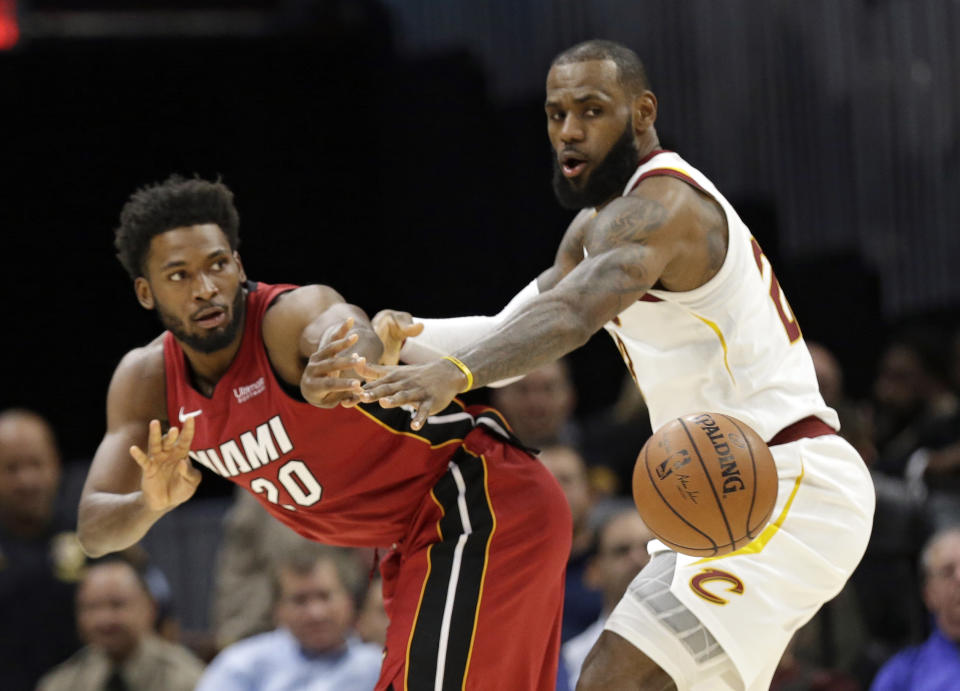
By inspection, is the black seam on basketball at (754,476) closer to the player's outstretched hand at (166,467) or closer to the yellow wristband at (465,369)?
the yellow wristband at (465,369)

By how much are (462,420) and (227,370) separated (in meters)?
0.75

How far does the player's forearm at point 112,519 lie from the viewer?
4.19 metres

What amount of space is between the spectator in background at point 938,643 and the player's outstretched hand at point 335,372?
3.23 metres

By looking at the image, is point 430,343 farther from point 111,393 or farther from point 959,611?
point 959,611

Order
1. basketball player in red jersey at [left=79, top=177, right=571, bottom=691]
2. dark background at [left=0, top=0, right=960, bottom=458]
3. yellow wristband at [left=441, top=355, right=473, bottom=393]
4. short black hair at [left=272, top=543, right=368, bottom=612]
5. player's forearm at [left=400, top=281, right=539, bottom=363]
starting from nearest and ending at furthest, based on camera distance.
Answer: yellow wristband at [left=441, top=355, right=473, bottom=393]
basketball player in red jersey at [left=79, top=177, right=571, bottom=691]
player's forearm at [left=400, top=281, right=539, bottom=363]
short black hair at [left=272, top=543, right=368, bottom=612]
dark background at [left=0, top=0, right=960, bottom=458]

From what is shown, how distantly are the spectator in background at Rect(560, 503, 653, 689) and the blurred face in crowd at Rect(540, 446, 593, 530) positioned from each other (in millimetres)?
279

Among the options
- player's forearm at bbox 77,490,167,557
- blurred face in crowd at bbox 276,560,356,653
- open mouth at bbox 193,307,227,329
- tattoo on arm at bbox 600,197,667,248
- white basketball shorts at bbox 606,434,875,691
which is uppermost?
tattoo on arm at bbox 600,197,667,248

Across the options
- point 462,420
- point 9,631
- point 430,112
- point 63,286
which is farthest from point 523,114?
point 462,420

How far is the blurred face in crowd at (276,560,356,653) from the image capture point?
6168mm

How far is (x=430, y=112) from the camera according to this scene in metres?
10.0

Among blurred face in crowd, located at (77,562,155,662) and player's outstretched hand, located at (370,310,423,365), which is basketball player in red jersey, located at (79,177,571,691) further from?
blurred face in crowd, located at (77,562,155,662)

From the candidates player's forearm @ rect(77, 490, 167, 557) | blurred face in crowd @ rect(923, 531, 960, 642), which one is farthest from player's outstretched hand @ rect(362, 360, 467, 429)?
blurred face in crowd @ rect(923, 531, 960, 642)

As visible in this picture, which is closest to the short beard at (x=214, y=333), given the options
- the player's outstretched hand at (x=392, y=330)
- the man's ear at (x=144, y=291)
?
the man's ear at (x=144, y=291)

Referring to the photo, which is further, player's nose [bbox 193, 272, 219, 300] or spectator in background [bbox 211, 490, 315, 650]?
spectator in background [bbox 211, 490, 315, 650]
